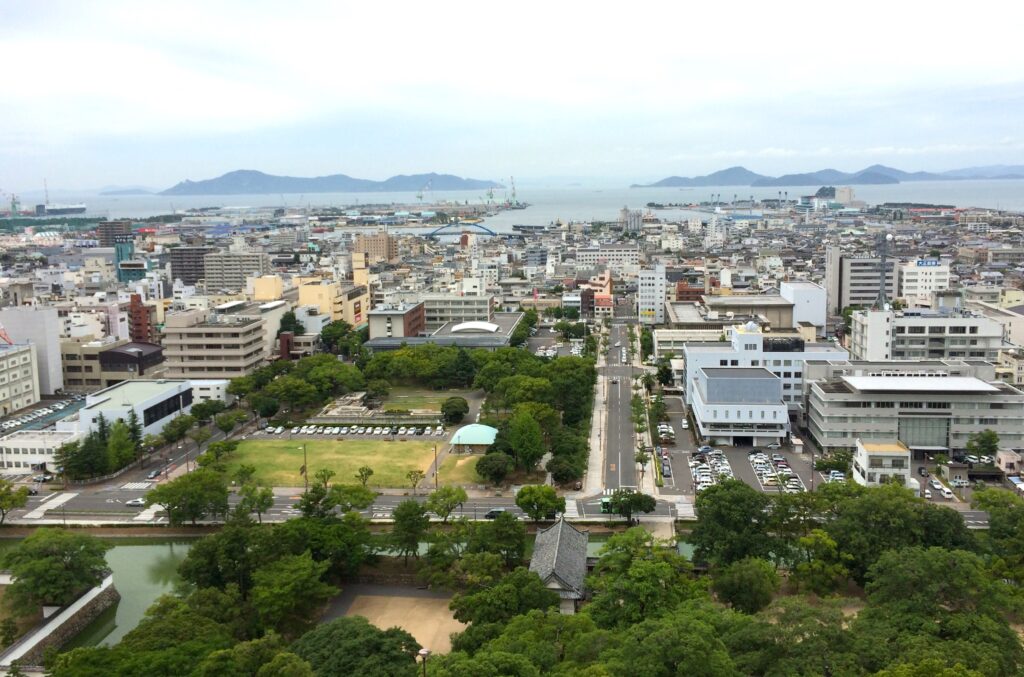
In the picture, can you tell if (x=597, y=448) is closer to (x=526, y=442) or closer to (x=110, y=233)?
(x=526, y=442)

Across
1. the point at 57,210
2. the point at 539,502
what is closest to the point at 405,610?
the point at 539,502

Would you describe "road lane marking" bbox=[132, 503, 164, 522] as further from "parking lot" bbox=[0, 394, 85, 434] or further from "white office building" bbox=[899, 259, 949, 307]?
"white office building" bbox=[899, 259, 949, 307]

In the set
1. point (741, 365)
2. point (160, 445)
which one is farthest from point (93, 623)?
point (741, 365)

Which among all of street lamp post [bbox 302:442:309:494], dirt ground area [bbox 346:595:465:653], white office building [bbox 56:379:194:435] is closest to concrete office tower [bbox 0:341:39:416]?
white office building [bbox 56:379:194:435]

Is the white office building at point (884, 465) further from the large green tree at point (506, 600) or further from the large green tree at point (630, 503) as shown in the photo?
the large green tree at point (506, 600)

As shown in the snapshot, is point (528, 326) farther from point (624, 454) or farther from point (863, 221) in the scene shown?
point (863, 221)

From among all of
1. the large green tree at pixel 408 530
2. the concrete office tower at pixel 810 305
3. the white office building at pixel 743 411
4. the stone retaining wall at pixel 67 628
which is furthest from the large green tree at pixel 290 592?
the concrete office tower at pixel 810 305
